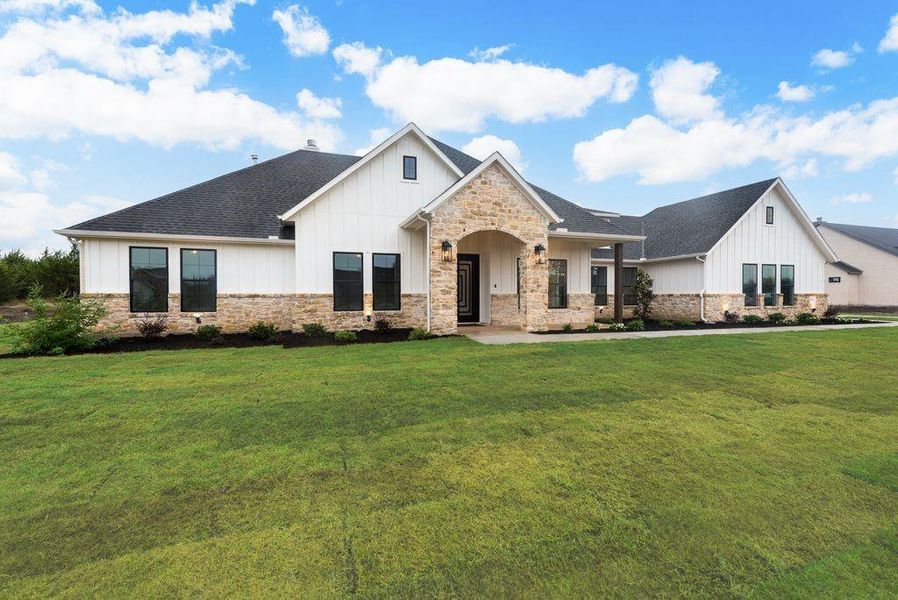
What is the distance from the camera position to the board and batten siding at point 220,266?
37.5 feet

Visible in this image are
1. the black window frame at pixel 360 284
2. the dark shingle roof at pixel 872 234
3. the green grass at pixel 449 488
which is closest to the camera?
the green grass at pixel 449 488

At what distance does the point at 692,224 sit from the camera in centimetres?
1908

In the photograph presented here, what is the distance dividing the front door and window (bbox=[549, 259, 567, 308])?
2.94m

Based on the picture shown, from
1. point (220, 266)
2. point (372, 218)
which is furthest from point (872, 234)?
point (220, 266)

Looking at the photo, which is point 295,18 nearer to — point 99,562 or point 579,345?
point 579,345

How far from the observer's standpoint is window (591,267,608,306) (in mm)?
18250

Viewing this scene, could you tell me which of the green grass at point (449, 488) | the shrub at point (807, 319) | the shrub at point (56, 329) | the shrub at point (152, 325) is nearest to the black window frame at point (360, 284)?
the shrub at point (152, 325)

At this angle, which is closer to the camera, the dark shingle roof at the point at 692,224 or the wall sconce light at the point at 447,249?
the wall sconce light at the point at 447,249

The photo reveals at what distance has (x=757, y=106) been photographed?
19031 mm

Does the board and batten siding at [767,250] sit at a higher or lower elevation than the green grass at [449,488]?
higher

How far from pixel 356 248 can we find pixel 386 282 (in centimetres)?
146

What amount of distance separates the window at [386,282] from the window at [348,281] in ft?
1.67

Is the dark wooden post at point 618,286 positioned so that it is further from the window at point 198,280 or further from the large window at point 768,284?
the window at point 198,280

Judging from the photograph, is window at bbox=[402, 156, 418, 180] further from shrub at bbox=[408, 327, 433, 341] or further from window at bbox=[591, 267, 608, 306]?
window at bbox=[591, 267, 608, 306]
